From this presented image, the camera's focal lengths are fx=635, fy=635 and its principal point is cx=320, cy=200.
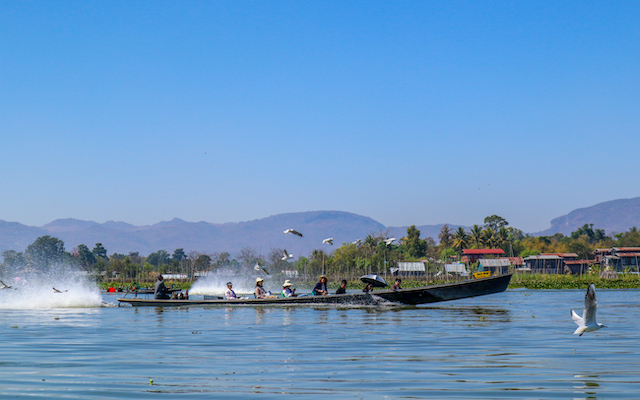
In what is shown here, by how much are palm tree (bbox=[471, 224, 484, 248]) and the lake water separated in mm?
111291

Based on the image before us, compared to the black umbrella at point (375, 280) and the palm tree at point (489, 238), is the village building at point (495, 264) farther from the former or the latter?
the black umbrella at point (375, 280)

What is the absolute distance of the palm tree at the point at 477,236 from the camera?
422ft

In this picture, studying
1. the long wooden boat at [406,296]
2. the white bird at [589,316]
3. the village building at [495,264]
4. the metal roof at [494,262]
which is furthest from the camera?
the metal roof at [494,262]

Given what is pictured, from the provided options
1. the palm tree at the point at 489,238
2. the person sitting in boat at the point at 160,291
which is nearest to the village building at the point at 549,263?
the palm tree at the point at 489,238

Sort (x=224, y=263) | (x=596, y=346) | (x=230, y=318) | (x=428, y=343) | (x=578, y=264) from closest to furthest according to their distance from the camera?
1. (x=596, y=346)
2. (x=428, y=343)
3. (x=230, y=318)
4. (x=578, y=264)
5. (x=224, y=263)

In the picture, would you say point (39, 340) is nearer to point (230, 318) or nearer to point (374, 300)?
point (230, 318)

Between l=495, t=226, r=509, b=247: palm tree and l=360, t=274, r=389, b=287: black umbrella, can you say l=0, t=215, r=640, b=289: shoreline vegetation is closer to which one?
l=495, t=226, r=509, b=247: palm tree

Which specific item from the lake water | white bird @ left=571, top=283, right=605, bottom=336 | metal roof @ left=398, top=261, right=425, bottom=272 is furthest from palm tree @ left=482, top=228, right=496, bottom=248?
white bird @ left=571, top=283, right=605, bottom=336

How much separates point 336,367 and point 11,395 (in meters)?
4.56

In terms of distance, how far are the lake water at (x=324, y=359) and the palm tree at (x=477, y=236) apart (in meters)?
111

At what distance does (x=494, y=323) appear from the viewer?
1798 centimetres

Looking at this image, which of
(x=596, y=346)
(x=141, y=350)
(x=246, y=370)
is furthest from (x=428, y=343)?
(x=141, y=350)

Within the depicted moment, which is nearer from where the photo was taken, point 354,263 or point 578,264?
point 578,264

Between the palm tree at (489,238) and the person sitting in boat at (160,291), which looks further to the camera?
the palm tree at (489,238)
